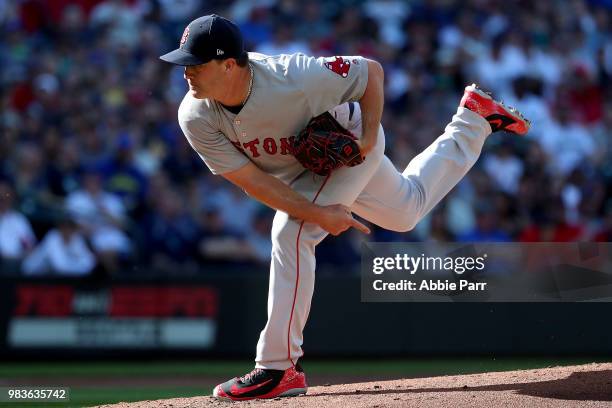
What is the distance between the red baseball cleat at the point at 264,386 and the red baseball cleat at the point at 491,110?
1.91m

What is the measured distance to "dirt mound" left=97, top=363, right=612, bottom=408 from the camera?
4.62 metres

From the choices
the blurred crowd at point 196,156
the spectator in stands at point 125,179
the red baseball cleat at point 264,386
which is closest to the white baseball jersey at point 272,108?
the red baseball cleat at point 264,386

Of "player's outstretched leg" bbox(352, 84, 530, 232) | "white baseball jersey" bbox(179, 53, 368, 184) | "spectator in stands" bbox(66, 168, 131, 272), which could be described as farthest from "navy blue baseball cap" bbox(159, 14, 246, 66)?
"spectator in stands" bbox(66, 168, 131, 272)

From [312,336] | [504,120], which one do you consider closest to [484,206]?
[312,336]

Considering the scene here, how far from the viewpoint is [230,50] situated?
465 cm

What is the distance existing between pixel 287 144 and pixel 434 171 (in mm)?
1103

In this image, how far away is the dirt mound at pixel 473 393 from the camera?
4.62m

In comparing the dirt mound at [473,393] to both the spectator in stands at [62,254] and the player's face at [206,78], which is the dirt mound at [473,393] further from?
the spectator in stands at [62,254]

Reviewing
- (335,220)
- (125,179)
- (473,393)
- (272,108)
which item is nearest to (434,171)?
(335,220)

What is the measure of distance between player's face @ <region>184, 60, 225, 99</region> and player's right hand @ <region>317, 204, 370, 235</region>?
0.79 meters

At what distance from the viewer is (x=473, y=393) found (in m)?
4.82

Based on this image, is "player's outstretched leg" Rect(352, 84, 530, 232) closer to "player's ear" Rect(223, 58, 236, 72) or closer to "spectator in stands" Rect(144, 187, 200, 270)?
"player's ear" Rect(223, 58, 236, 72)

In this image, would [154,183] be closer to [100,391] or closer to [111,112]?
[111,112]

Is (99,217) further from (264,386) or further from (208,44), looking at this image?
(208,44)
